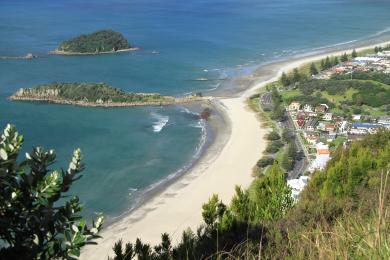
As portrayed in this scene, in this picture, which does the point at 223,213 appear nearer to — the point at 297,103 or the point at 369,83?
the point at 297,103

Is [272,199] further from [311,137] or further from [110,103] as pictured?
[110,103]

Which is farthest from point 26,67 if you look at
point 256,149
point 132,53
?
point 256,149

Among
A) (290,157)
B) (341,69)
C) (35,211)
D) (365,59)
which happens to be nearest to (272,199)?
(35,211)

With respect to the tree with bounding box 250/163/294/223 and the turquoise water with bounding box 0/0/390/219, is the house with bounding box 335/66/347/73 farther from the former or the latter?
the tree with bounding box 250/163/294/223

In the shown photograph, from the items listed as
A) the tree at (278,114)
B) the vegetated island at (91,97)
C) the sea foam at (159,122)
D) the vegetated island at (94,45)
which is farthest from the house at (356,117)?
the vegetated island at (94,45)

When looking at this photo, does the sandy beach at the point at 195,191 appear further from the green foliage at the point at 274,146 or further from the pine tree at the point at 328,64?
the pine tree at the point at 328,64

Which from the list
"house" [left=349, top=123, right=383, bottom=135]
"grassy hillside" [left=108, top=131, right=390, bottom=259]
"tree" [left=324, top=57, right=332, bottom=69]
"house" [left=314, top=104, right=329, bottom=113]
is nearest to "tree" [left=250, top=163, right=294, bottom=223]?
"grassy hillside" [left=108, top=131, right=390, bottom=259]
